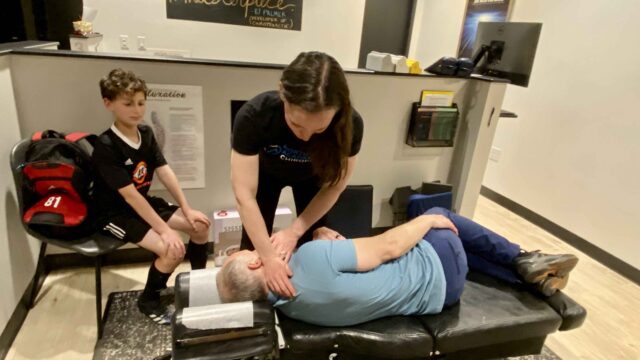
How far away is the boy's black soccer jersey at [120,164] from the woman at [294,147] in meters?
0.53

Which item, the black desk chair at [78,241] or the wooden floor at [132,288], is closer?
the black desk chair at [78,241]

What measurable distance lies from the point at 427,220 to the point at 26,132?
1722 millimetres

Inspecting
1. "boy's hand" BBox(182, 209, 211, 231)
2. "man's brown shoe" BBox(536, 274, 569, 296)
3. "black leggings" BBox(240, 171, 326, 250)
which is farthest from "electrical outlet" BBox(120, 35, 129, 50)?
"man's brown shoe" BBox(536, 274, 569, 296)

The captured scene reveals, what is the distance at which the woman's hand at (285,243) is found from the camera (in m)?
1.29

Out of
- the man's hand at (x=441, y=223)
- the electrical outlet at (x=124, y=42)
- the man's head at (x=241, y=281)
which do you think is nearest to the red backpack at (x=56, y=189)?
the man's head at (x=241, y=281)

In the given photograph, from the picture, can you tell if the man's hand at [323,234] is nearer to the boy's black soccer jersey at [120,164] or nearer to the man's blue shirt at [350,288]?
the man's blue shirt at [350,288]

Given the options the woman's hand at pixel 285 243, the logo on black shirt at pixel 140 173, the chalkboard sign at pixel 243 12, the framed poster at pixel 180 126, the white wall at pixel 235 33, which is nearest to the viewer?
the woman's hand at pixel 285 243

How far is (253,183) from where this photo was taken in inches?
52.0

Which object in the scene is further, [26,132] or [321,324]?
[26,132]

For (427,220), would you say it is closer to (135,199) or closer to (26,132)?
(135,199)

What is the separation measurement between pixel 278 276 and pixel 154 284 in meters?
0.81

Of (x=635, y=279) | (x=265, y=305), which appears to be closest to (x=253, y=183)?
(x=265, y=305)

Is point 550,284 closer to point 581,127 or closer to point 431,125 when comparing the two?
point 431,125

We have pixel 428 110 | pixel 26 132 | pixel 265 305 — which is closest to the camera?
pixel 265 305
